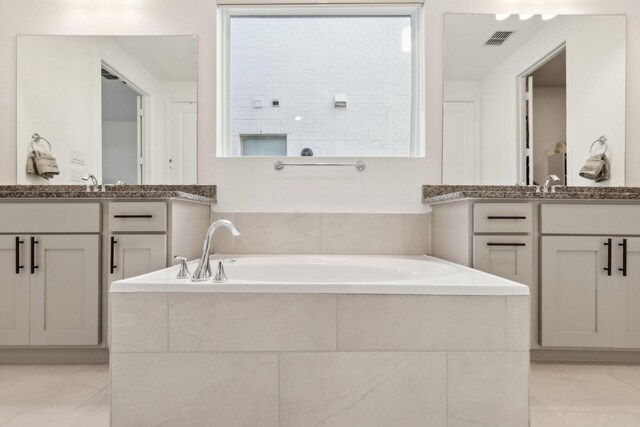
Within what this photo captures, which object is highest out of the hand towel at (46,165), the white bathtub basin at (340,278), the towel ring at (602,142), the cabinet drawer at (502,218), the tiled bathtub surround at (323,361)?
the towel ring at (602,142)

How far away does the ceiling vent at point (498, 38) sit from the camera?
7.82 ft

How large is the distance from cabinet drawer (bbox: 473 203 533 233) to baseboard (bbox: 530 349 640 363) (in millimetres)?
650

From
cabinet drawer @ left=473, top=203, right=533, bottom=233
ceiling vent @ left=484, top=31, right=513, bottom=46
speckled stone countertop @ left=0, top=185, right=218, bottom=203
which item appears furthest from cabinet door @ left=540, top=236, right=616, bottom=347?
speckled stone countertop @ left=0, top=185, right=218, bottom=203

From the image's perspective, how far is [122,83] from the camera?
7.95 feet

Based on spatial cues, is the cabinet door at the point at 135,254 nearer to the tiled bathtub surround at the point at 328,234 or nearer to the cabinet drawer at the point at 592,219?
the tiled bathtub surround at the point at 328,234

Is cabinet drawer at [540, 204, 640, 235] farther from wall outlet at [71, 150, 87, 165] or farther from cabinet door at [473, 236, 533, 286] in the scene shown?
wall outlet at [71, 150, 87, 165]

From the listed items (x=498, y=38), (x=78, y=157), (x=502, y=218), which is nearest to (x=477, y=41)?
(x=498, y=38)

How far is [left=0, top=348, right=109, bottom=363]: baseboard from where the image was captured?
193 centimetres

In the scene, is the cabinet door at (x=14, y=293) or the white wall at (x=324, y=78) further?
the white wall at (x=324, y=78)

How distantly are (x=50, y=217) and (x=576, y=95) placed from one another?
3.06m

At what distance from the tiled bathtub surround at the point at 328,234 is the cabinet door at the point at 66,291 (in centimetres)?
69

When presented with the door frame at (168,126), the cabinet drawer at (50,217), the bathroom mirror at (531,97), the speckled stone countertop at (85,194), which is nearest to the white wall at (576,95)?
the bathroom mirror at (531,97)

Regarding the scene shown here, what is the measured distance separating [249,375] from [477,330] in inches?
27.1

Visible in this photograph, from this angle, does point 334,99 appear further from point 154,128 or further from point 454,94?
point 154,128
